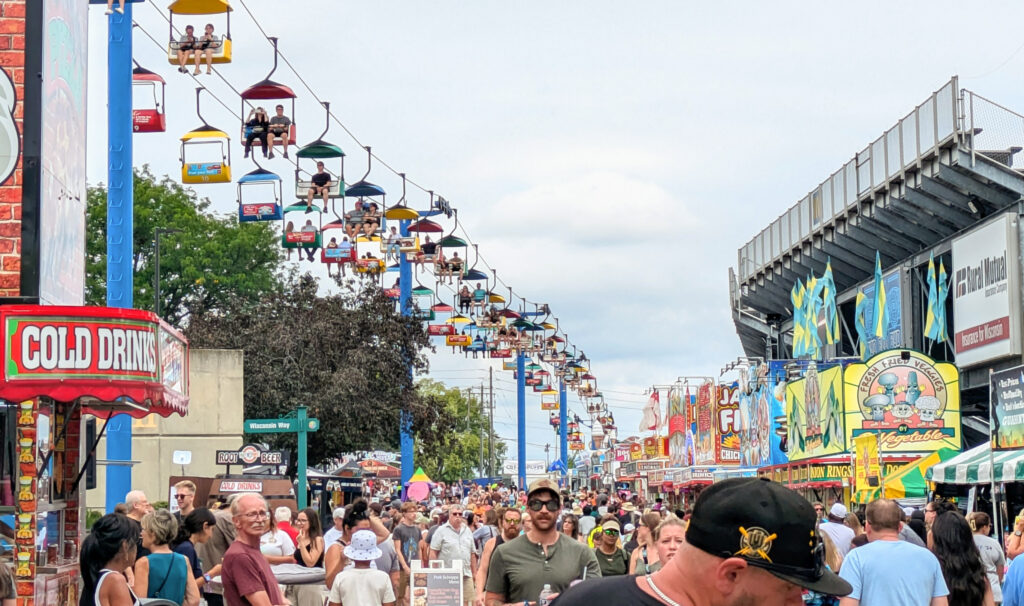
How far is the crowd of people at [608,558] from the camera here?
3.22 m

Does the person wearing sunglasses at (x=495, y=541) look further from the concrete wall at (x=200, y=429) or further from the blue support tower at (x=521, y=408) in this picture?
the blue support tower at (x=521, y=408)

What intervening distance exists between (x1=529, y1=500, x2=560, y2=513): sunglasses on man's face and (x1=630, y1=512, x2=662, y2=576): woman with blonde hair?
3.36m

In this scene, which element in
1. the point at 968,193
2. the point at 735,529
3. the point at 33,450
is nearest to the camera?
the point at 735,529

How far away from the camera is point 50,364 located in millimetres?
11312

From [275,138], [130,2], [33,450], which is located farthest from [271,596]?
[275,138]

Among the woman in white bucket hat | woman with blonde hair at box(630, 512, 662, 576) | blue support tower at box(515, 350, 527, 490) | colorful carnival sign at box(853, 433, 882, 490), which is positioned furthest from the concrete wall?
blue support tower at box(515, 350, 527, 490)

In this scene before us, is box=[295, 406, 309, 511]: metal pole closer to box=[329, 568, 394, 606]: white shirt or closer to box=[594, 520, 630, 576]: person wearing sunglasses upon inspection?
box=[594, 520, 630, 576]: person wearing sunglasses

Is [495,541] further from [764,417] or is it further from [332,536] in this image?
[764,417]

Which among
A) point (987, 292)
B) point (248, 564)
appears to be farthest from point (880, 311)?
point (248, 564)

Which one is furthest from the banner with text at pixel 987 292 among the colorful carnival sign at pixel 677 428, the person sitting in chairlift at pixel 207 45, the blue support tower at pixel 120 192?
the colorful carnival sign at pixel 677 428

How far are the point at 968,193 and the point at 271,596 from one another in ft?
114

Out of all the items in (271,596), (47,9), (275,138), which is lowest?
(271,596)

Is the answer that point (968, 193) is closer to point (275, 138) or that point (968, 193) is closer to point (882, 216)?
point (882, 216)

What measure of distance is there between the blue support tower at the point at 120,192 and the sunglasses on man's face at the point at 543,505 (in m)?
13.3
